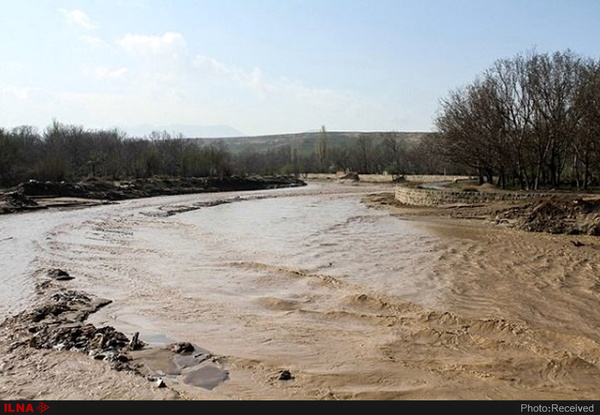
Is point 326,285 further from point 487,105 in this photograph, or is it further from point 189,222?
point 487,105

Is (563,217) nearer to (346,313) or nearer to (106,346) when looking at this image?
(346,313)

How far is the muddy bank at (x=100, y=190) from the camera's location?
118 ft

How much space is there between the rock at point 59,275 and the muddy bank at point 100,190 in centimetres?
2185

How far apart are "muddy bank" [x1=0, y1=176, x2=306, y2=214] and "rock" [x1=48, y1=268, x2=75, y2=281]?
71.7 ft

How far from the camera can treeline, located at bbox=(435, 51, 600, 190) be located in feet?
96.6

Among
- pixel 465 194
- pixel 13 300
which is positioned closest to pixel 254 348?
pixel 13 300

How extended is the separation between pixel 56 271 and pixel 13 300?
3019 mm

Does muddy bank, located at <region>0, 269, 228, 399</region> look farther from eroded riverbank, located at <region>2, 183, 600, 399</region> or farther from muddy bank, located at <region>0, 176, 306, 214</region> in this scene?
muddy bank, located at <region>0, 176, 306, 214</region>

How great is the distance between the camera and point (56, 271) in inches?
541

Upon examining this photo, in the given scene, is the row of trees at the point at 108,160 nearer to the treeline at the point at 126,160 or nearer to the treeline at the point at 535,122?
the treeline at the point at 126,160
